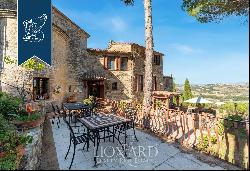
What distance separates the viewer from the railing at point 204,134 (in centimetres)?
645

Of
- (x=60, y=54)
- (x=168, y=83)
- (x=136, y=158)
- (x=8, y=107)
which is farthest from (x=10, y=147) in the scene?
(x=168, y=83)

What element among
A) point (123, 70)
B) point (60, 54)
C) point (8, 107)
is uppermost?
point (60, 54)

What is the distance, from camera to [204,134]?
10.7 metres

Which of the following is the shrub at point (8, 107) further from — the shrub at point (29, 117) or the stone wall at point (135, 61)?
the stone wall at point (135, 61)

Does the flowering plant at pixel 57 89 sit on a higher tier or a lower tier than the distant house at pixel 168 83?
lower

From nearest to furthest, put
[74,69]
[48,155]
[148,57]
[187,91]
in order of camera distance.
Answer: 1. [48,155]
2. [148,57]
3. [74,69]
4. [187,91]

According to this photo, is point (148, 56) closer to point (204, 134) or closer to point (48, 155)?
point (204, 134)

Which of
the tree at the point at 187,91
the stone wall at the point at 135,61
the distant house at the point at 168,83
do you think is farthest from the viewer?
the distant house at the point at 168,83

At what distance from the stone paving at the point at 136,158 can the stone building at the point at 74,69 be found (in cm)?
994

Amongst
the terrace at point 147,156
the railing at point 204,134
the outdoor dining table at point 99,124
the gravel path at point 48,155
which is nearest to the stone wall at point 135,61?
the railing at point 204,134

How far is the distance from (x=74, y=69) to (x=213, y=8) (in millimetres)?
15044

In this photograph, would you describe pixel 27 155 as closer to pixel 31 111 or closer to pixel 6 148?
pixel 6 148

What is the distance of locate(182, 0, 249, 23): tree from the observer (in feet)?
34.1

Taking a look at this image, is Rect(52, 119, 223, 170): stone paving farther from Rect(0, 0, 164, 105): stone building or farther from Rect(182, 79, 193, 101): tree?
Rect(182, 79, 193, 101): tree
